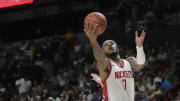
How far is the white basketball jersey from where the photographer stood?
481 centimetres

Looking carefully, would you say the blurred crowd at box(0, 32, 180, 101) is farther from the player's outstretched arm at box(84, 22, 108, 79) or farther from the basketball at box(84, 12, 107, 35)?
the player's outstretched arm at box(84, 22, 108, 79)

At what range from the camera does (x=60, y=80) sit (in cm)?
1325

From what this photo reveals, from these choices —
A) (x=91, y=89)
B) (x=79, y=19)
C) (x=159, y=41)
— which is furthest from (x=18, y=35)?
(x=159, y=41)

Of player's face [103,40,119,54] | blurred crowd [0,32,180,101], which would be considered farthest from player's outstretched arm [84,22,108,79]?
blurred crowd [0,32,180,101]

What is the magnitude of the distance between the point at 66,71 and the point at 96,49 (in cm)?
911

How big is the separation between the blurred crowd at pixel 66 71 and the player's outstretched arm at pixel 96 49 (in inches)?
216

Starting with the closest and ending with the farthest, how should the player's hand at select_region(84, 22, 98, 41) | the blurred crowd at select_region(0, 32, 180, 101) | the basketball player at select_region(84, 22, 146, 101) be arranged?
the player's hand at select_region(84, 22, 98, 41), the basketball player at select_region(84, 22, 146, 101), the blurred crowd at select_region(0, 32, 180, 101)

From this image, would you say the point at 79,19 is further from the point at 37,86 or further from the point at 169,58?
the point at 169,58

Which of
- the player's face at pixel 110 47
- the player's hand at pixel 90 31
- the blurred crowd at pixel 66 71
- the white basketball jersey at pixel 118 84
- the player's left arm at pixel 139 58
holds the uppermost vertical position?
the player's hand at pixel 90 31

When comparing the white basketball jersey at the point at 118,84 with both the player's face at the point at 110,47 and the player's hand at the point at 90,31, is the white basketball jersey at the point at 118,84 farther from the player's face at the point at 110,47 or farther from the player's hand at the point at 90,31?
the player's hand at the point at 90,31

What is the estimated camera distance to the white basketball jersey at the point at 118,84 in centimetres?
481

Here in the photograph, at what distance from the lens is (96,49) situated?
4.54 meters

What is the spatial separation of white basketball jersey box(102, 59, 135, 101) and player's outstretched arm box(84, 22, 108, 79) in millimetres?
108

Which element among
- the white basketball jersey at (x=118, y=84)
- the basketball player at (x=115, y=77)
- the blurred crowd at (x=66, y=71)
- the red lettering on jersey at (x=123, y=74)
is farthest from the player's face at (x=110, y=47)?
the blurred crowd at (x=66, y=71)
